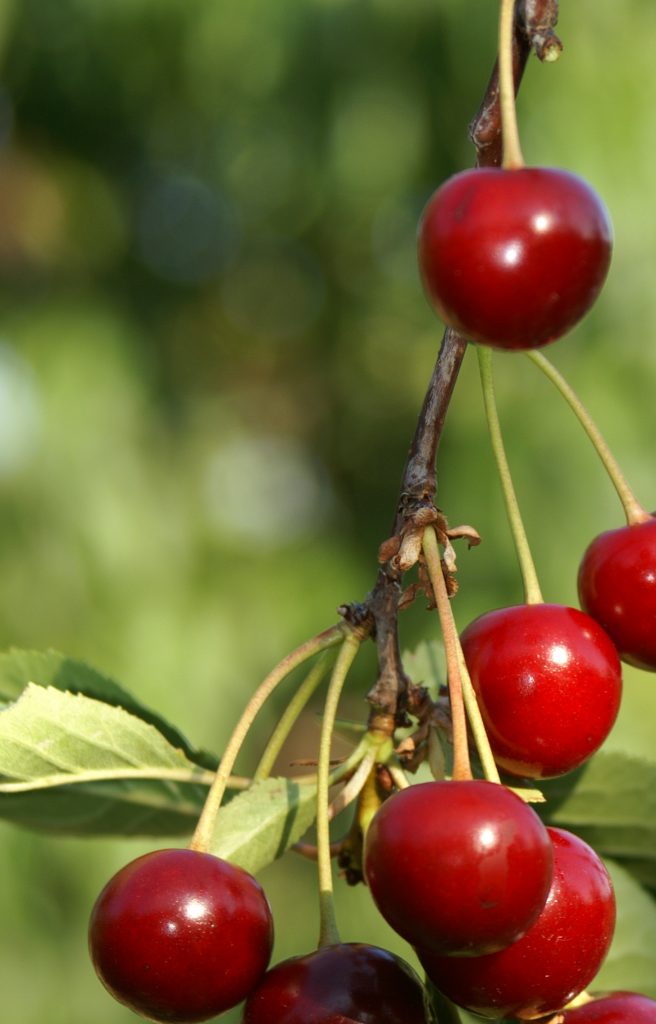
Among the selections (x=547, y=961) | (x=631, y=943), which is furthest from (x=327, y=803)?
(x=631, y=943)

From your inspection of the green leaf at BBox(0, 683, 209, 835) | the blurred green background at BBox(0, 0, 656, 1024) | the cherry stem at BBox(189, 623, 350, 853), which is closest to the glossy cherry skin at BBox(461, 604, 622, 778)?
the cherry stem at BBox(189, 623, 350, 853)

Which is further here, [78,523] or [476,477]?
[78,523]

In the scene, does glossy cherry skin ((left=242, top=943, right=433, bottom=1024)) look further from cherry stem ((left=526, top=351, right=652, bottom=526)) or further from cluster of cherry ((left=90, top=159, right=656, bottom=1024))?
cherry stem ((left=526, top=351, right=652, bottom=526))

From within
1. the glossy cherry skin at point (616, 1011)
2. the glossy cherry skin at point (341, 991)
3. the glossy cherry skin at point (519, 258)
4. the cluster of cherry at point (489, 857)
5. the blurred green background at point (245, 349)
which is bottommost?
the glossy cherry skin at point (616, 1011)

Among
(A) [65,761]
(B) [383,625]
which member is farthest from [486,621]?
(A) [65,761]

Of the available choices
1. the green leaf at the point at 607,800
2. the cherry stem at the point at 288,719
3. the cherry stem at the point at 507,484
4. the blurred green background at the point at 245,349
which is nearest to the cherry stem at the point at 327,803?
the cherry stem at the point at 288,719

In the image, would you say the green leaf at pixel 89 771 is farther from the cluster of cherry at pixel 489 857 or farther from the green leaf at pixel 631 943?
the green leaf at pixel 631 943

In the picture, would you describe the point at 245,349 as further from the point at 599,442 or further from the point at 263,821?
the point at 263,821

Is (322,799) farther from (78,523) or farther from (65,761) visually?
(78,523)
